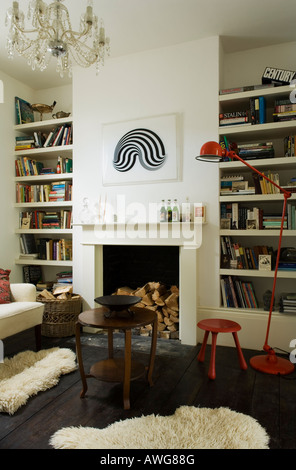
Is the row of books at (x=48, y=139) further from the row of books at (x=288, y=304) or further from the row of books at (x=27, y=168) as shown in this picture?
the row of books at (x=288, y=304)

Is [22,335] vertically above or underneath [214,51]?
underneath

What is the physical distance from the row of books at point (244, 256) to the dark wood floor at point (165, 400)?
85cm

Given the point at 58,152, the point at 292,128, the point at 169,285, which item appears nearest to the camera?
the point at 292,128

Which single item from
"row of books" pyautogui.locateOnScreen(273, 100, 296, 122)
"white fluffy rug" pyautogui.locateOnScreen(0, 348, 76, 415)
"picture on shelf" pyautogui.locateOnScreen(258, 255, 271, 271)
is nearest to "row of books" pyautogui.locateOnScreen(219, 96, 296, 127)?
"row of books" pyautogui.locateOnScreen(273, 100, 296, 122)

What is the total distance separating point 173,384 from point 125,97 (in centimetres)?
277

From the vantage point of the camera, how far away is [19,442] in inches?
62.2

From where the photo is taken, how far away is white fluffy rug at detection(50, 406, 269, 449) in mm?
1524

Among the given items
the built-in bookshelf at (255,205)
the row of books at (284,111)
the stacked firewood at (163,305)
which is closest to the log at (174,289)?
the stacked firewood at (163,305)

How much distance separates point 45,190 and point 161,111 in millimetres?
1718

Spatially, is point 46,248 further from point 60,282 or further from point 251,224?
point 251,224

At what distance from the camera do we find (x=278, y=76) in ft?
9.18

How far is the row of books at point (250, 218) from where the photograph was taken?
110 inches
